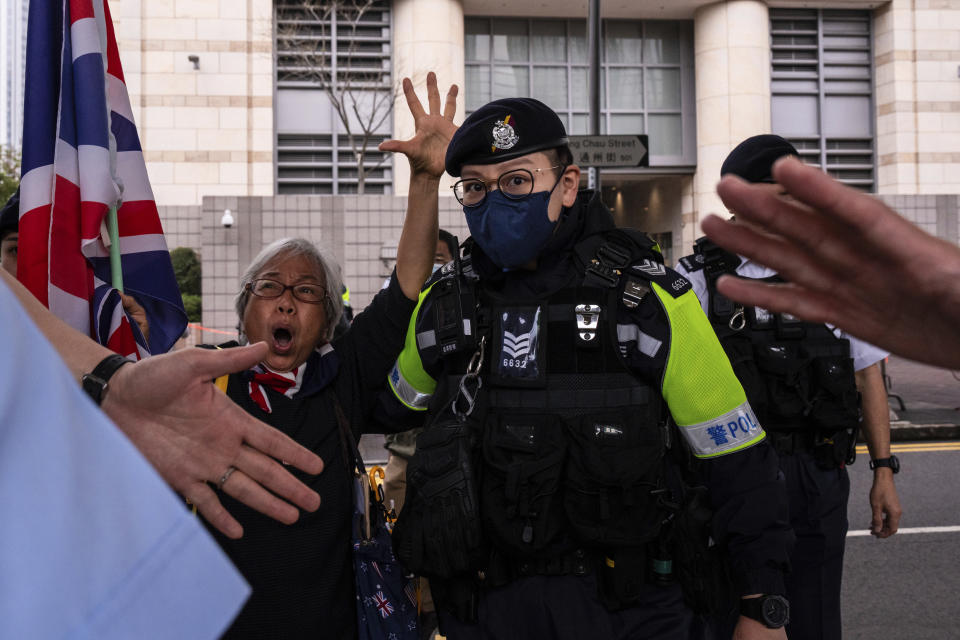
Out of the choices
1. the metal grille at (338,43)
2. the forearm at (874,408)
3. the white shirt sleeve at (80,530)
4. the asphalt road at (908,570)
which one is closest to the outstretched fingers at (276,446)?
the white shirt sleeve at (80,530)

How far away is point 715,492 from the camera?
90.4 inches

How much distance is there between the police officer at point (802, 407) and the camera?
3.16 m

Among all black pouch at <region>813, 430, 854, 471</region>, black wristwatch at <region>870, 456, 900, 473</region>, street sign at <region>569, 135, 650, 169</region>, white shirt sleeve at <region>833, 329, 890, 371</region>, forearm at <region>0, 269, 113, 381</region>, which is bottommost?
black wristwatch at <region>870, 456, 900, 473</region>

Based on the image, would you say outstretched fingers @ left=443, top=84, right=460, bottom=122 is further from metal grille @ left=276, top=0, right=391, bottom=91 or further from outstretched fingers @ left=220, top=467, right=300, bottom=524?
metal grille @ left=276, top=0, right=391, bottom=91

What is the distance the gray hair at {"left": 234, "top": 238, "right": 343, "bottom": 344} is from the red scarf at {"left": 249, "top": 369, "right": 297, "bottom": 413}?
10.3 inches

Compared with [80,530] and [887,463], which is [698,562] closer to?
[887,463]

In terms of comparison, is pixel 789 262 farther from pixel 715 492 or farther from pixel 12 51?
pixel 12 51

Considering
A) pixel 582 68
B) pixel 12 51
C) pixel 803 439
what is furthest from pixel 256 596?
pixel 12 51

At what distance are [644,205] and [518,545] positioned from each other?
23852mm

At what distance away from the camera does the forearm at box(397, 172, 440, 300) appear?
2.69 meters

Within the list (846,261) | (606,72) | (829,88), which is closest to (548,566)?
(846,261)

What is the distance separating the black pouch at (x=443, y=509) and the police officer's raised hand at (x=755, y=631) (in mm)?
754

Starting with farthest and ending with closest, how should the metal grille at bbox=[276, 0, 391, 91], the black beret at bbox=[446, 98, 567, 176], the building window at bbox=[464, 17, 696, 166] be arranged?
the building window at bbox=[464, 17, 696, 166], the metal grille at bbox=[276, 0, 391, 91], the black beret at bbox=[446, 98, 567, 176]

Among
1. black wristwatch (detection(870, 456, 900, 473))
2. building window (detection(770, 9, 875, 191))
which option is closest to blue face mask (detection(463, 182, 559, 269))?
black wristwatch (detection(870, 456, 900, 473))
